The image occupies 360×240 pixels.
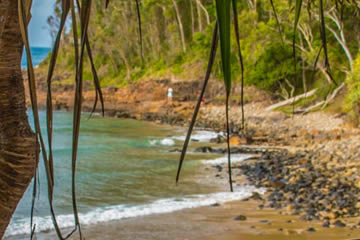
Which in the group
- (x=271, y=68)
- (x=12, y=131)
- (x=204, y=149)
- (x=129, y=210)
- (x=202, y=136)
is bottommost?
(x=202, y=136)

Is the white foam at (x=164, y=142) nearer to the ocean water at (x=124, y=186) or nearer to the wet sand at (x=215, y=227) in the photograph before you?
the ocean water at (x=124, y=186)

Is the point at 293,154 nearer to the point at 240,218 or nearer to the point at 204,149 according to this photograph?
the point at 204,149

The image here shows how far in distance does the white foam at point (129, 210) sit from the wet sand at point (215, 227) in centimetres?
24

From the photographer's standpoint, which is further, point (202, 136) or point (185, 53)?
point (185, 53)

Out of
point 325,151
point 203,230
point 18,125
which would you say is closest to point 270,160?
point 325,151

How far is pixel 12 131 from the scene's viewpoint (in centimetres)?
116

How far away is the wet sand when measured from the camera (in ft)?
17.0

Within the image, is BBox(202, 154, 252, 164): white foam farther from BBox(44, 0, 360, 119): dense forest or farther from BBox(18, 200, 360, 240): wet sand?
BBox(18, 200, 360, 240): wet sand

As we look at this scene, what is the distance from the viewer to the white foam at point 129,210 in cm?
615

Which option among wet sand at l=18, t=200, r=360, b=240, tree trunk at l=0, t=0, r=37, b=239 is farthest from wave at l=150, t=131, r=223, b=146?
tree trunk at l=0, t=0, r=37, b=239

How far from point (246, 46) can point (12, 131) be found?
21.2 m

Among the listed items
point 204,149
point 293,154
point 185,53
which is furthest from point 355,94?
point 185,53

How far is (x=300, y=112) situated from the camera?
18.7 metres

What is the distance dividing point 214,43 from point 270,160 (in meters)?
10.5
